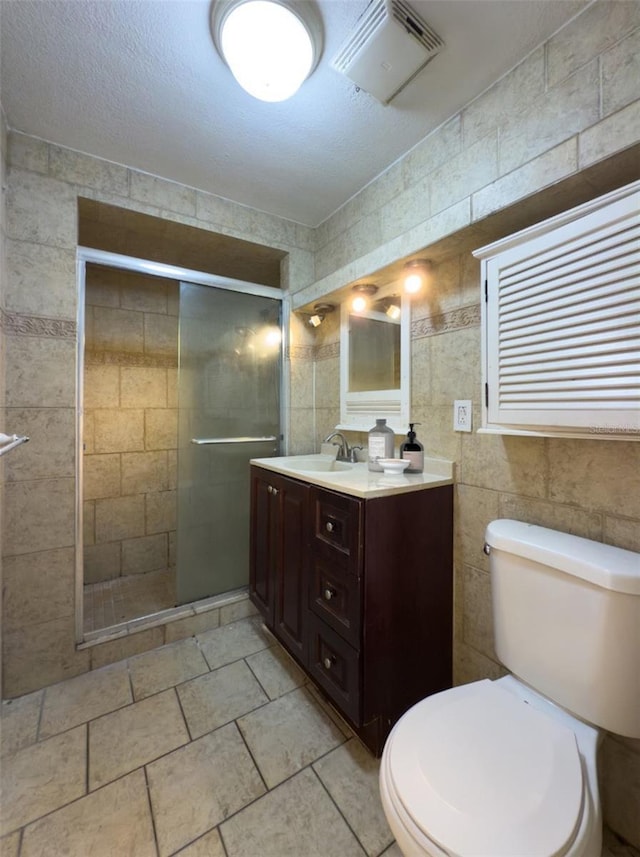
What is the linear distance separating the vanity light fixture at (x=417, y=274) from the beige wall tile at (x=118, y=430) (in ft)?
6.74

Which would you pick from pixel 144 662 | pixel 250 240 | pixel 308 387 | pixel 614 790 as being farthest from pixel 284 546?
pixel 250 240

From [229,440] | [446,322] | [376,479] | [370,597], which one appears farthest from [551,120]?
[229,440]

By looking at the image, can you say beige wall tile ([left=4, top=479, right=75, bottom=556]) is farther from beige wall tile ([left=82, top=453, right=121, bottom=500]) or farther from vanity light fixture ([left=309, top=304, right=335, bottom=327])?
vanity light fixture ([left=309, top=304, right=335, bottom=327])

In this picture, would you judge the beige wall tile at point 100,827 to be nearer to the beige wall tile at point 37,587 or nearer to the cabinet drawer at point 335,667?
the cabinet drawer at point 335,667

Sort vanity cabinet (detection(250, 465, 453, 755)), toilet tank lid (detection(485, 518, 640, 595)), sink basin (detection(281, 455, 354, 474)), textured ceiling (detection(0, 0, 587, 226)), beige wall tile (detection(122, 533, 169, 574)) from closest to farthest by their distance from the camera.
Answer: toilet tank lid (detection(485, 518, 640, 595)), textured ceiling (detection(0, 0, 587, 226)), vanity cabinet (detection(250, 465, 453, 755)), sink basin (detection(281, 455, 354, 474)), beige wall tile (detection(122, 533, 169, 574))

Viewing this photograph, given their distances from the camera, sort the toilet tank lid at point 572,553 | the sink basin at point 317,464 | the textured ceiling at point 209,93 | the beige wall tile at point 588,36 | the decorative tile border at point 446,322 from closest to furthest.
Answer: the toilet tank lid at point 572,553 < the beige wall tile at point 588,36 < the textured ceiling at point 209,93 < the decorative tile border at point 446,322 < the sink basin at point 317,464

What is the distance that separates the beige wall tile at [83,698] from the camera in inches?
54.3

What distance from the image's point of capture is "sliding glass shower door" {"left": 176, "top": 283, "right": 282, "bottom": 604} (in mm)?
1968

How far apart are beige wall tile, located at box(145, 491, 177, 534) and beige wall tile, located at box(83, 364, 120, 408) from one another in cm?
73

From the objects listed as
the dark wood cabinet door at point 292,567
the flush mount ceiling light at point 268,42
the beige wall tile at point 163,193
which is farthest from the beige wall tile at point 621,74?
the beige wall tile at point 163,193

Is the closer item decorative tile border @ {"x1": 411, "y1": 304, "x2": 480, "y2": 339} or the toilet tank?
the toilet tank

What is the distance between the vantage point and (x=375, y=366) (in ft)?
6.13

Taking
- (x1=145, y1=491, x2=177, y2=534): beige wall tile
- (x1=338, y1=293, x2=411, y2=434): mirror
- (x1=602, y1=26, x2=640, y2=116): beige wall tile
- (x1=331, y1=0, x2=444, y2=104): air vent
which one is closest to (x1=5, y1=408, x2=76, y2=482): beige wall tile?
(x1=145, y1=491, x2=177, y2=534): beige wall tile

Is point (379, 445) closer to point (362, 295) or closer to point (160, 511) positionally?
point (362, 295)
